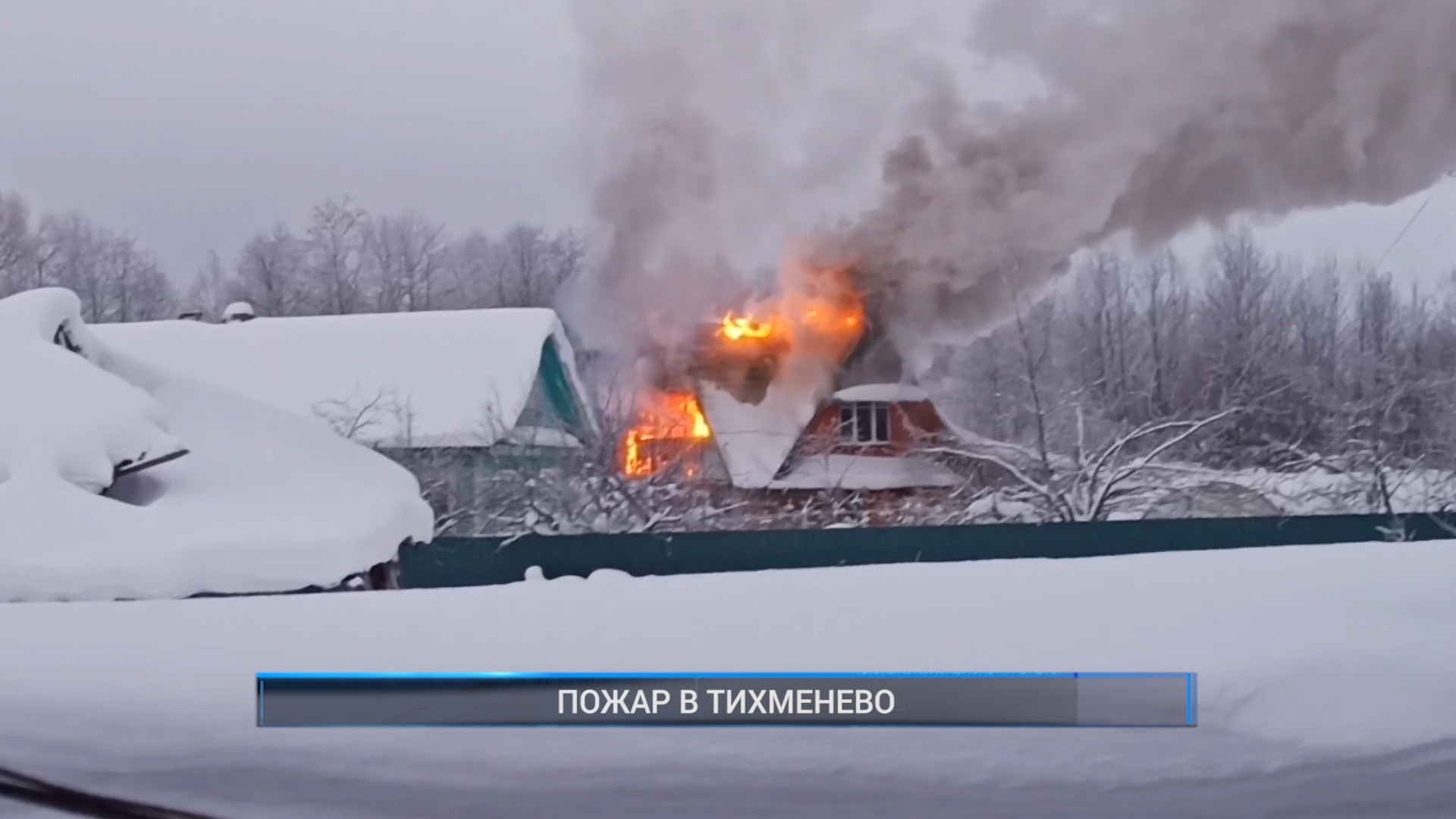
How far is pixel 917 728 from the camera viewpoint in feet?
13.5

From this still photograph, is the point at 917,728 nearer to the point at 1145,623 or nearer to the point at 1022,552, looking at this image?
the point at 1145,623

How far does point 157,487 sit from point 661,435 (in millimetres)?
11398

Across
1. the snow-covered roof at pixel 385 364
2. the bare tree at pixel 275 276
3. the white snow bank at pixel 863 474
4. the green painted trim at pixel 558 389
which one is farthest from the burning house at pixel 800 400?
the bare tree at pixel 275 276

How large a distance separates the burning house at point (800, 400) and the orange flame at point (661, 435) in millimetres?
30

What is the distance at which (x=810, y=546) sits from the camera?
16.2 m

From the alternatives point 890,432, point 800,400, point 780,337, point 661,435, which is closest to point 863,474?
point 890,432

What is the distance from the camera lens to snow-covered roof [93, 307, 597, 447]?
15.8m

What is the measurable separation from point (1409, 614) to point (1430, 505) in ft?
48.1

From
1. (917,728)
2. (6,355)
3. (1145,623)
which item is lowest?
(917,728)

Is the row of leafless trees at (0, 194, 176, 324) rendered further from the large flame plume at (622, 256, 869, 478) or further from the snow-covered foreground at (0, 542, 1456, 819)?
the snow-covered foreground at (0, 542, 1456, 819)

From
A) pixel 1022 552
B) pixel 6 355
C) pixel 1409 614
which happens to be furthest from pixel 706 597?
pixel 1022 552

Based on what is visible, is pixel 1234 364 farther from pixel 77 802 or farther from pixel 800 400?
pixel 77 802

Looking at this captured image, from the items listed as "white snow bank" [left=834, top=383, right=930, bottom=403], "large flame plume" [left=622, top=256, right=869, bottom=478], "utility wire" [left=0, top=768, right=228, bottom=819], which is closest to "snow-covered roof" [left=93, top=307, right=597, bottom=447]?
"large flame plume" [left=622, top=256, right=869, bottom=478]

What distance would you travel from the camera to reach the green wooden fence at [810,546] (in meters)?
15.1
